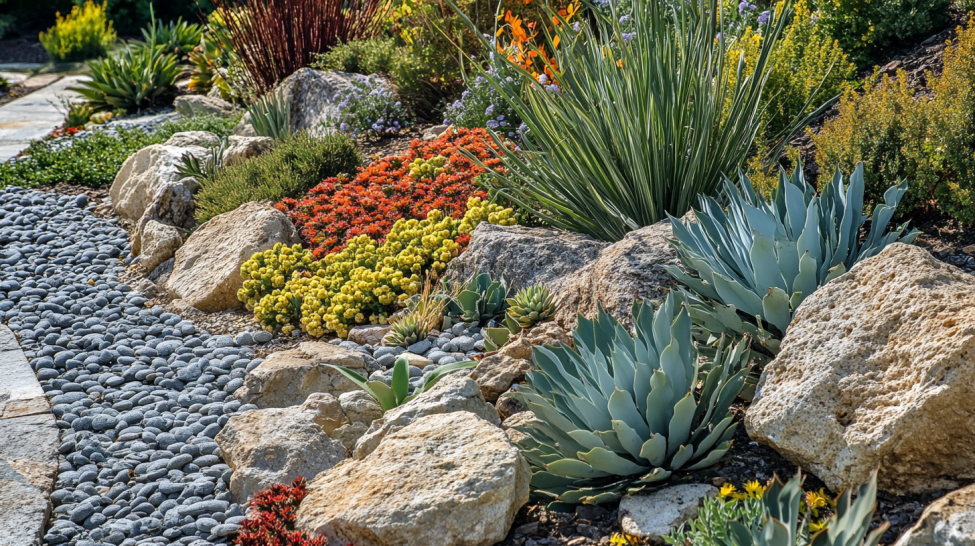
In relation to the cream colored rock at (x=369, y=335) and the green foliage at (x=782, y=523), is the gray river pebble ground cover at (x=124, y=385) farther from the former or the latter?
the green foliage at (x=782, y=523)

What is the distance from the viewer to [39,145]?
8.98 m

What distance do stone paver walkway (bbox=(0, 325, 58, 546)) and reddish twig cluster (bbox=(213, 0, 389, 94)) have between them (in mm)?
Result: 5253

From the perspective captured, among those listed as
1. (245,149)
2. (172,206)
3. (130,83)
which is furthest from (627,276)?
(130,83)

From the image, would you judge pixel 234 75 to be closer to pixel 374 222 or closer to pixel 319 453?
pixel 374 222

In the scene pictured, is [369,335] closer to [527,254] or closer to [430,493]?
[527,254]

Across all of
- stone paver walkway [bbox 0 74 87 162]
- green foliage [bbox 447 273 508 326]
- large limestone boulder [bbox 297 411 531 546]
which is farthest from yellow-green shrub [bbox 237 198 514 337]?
stone paver walkway [bbox 0 74 87 162]

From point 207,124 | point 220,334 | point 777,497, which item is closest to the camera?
point 777,497

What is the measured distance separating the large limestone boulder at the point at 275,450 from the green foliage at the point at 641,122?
182 centimetres

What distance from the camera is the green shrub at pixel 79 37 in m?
15.6

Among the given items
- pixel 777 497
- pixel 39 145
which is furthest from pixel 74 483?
pixel 39 145

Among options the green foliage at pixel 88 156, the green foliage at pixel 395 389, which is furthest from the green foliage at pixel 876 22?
the green foliage at pixel 88 156

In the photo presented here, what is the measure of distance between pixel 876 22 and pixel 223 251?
15.4 feet

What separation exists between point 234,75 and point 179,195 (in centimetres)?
365

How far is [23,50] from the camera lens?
17766 millimetres
